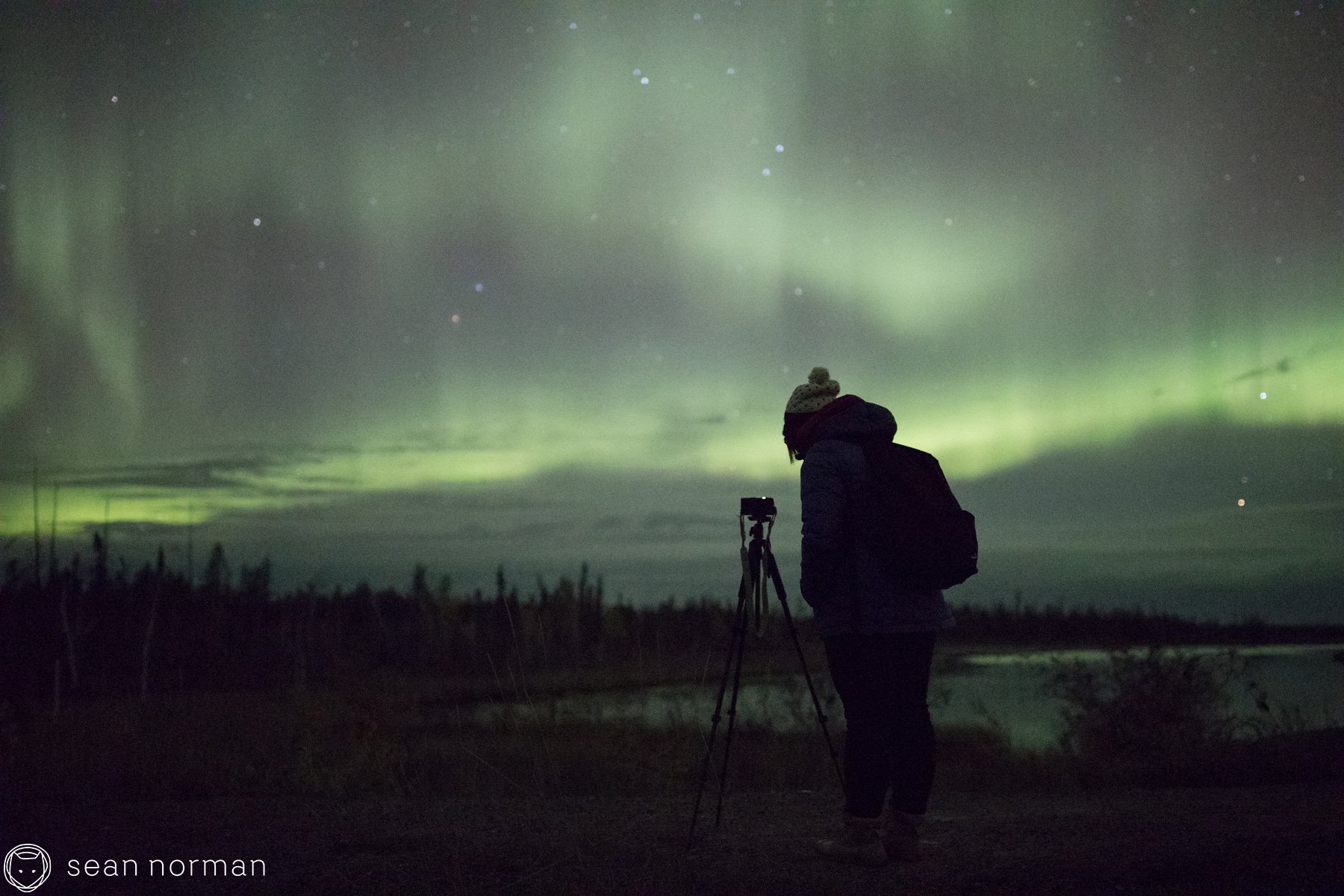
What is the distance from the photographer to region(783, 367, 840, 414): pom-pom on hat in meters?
5.09

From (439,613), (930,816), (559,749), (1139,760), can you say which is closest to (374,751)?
(559,749)

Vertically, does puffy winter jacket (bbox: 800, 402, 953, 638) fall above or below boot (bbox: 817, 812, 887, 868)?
above

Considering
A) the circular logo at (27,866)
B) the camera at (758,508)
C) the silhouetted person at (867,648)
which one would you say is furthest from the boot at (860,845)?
the circular logo at (27,866)

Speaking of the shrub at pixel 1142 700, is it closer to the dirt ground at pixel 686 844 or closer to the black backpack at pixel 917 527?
the dirt ground at pixel 686 844

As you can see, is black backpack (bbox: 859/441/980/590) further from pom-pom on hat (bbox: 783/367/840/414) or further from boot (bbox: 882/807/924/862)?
boot (bbox: 882/807/924/862)

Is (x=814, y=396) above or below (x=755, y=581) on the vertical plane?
above

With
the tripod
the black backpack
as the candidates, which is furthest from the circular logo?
the black backpack

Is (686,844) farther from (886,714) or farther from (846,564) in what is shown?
(846,564)

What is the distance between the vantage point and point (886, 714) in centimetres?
465

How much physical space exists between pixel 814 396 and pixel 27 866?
5477 millimetres

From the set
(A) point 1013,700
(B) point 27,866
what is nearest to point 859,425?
(B) point 27,866

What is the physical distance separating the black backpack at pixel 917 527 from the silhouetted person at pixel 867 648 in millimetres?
57

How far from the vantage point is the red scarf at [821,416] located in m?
4.94

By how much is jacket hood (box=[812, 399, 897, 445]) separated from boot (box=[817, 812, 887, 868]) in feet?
6.63
